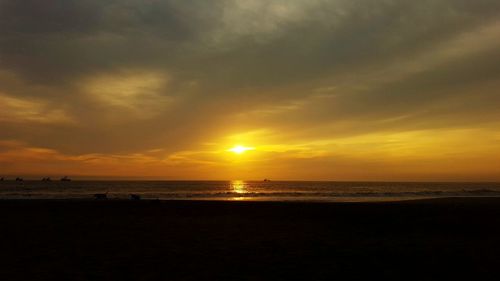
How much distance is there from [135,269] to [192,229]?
22.7 ft

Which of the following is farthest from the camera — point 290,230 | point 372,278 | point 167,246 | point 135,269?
point 290,230

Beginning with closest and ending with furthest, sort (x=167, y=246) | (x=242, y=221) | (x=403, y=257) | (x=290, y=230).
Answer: (x=403, y=257)
(x=167, y=246)
(x=290, y=230)
(x=242, y=221)

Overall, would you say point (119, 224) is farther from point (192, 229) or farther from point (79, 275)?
point (79, 275)

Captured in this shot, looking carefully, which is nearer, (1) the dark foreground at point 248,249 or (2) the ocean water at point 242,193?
(1) the dark foreground at point 248,249

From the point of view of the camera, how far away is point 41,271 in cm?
946

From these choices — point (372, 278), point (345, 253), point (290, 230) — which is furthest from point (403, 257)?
point (290, 230)

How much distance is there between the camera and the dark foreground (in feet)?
31.0

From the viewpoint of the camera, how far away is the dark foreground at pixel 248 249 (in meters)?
9.46

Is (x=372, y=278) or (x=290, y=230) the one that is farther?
(x=290, y=230)

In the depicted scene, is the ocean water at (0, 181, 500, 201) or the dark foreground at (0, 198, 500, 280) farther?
the ocean water at (0, 181, 500, 201)

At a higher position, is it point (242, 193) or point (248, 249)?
point (242, 193)

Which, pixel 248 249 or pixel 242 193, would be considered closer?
pixel 248 249

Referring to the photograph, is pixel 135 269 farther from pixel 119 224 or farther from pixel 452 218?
pixel 452 218

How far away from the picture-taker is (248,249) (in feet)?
40.5
